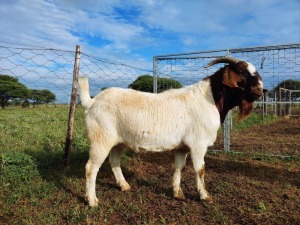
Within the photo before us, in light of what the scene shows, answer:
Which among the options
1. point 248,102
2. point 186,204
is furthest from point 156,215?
point 248,102

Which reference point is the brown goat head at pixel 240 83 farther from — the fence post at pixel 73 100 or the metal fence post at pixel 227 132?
the metal fence post at pixel 227 132

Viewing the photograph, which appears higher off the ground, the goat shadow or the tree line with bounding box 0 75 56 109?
the tree line with bounding box 0 75 56 109

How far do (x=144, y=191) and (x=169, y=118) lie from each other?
1439 mm

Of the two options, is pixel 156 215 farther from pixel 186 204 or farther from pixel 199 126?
pixel 199 126

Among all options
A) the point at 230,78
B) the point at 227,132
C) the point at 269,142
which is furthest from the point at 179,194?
the point at 269,142

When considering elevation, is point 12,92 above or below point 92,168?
above

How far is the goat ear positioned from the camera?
4.60m

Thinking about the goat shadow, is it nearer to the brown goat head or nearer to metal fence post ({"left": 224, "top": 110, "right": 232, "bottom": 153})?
metal fence post ({"left": 224, "top": 110, "right": 232, "bottom": 153})

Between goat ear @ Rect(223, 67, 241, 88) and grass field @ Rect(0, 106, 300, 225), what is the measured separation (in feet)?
6.04

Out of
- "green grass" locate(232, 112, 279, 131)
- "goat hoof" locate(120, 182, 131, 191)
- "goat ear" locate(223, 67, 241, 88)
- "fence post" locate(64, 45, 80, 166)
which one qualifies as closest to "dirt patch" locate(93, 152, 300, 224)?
"goat hoof" locate(120, 182, 131, 191)

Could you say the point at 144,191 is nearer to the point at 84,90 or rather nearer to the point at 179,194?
the point at 179,194

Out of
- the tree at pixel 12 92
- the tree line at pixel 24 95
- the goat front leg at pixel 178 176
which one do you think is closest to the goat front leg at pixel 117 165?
the goat front leg at pixel 178 176

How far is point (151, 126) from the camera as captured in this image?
15.2 feet

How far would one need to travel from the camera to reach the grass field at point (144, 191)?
416 cm
